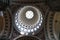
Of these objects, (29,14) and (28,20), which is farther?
(28,20)

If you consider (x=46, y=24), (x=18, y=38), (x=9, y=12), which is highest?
(x=9, y=12)

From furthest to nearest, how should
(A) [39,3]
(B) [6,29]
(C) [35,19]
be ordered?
(C) [35,19] → (B) [6,29] → (A) [39,3]

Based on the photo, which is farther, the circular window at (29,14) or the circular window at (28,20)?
the circular window at (29,14)

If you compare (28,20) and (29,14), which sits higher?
(29,14)

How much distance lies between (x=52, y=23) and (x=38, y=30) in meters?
2.50

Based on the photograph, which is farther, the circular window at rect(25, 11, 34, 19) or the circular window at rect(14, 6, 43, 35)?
the circular window at rect(25, 11, 34, 19)

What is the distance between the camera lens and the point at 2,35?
30.4 m

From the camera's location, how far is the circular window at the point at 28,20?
31.7m

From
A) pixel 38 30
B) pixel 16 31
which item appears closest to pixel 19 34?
pixel 16 31

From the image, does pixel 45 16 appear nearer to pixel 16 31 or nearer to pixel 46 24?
pixel 46 24

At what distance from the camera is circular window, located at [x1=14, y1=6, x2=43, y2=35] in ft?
104

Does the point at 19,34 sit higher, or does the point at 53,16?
the point at 53,16

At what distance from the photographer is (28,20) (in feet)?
110

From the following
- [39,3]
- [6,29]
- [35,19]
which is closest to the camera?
[39,3]
